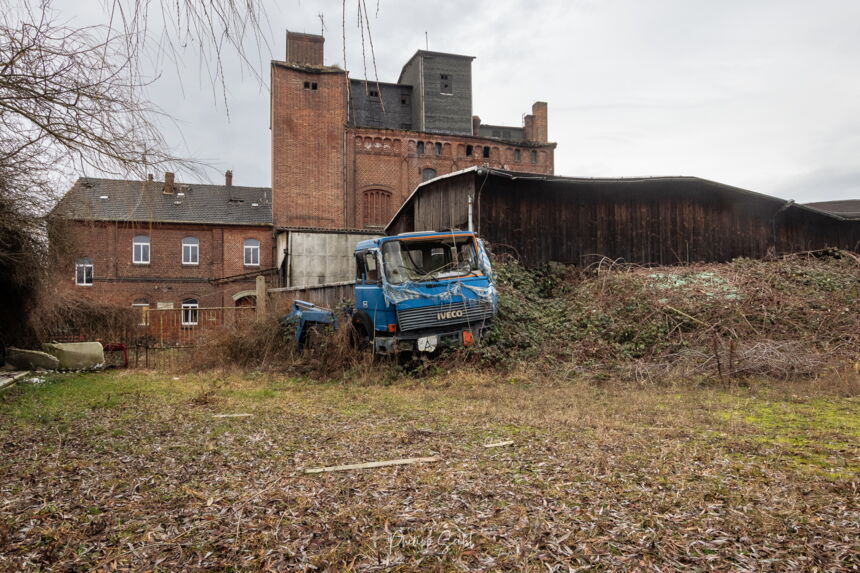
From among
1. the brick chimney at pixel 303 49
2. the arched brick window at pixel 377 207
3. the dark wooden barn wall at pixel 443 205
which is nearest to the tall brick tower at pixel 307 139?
the brick chimney at pixel 303 49

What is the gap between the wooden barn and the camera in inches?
671

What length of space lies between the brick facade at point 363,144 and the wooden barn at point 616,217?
43.5ft

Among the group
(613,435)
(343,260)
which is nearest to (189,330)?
(343,260)

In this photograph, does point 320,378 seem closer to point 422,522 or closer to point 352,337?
point 352,337

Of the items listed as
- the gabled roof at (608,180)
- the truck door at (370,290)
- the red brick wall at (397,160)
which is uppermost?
the red brick wall at (397,160)

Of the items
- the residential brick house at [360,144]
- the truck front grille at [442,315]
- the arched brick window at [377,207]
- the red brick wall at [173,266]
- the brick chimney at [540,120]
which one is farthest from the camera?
the brick chimney at [540,120]

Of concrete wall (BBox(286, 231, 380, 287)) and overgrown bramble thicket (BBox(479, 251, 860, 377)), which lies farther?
concrete wall (BBox(286, 231, 380, 287))

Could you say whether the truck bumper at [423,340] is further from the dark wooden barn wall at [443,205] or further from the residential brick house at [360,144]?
the residential brick house at [360,144]

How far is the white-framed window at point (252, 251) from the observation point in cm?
3303

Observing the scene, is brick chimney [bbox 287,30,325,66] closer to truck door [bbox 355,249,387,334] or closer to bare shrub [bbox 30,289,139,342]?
bare shrub [bbox 30,289,139,342]

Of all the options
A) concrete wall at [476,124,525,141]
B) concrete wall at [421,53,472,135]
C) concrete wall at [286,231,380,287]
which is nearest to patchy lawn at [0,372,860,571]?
concrete wall at [286,231,380,287]

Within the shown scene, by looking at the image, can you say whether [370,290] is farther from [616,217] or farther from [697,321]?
[616,217]

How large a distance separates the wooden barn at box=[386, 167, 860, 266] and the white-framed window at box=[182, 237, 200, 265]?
668 inches

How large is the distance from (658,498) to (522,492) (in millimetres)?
840
